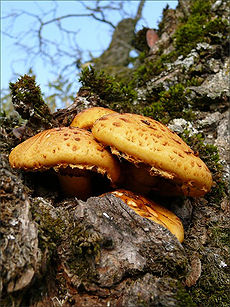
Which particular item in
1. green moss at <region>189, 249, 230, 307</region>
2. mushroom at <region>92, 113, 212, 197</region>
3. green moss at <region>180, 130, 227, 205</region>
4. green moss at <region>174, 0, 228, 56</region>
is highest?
green moss at <region>174, 0, 228, 56</region>

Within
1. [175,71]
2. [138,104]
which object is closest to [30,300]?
[138,104]

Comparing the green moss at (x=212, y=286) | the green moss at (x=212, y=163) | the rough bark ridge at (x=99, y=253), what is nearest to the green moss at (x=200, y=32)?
the green moss at (x=212, y=163)

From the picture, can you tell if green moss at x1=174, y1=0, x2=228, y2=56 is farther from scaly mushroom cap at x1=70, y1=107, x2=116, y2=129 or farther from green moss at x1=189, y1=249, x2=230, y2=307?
green moss at x1=189, y1=249, x2=230, y2=307

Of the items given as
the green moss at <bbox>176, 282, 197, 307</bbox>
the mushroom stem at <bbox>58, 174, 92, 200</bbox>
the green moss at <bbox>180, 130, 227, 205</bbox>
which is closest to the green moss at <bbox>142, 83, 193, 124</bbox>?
the green moss at <bbox>180, 130, 227, 205</bbox>

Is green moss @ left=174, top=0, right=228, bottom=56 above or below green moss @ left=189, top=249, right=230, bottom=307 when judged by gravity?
above

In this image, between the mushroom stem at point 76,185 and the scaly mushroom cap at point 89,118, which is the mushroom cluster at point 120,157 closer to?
the mushroom stem at point 76,185

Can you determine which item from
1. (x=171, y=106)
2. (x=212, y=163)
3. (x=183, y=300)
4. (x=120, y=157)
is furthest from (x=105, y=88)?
(x=183, y=300)

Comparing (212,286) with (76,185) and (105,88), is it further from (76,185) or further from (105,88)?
(105,88)
